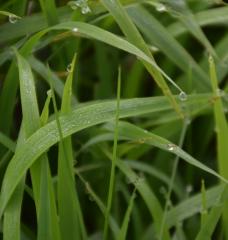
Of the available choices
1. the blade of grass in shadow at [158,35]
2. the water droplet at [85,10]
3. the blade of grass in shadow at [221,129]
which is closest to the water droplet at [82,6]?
the water droplet at [85,10]

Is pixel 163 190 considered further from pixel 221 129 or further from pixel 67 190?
pixel 67 190

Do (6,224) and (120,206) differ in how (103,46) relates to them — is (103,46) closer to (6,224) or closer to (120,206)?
(120,206)

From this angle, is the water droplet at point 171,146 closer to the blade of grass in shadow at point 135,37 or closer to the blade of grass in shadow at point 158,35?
the blade of grass in shadow at point 135,37

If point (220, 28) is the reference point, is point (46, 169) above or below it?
below

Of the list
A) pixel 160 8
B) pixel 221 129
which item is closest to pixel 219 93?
pixel 221 129

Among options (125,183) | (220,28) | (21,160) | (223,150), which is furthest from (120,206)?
(220,28)
